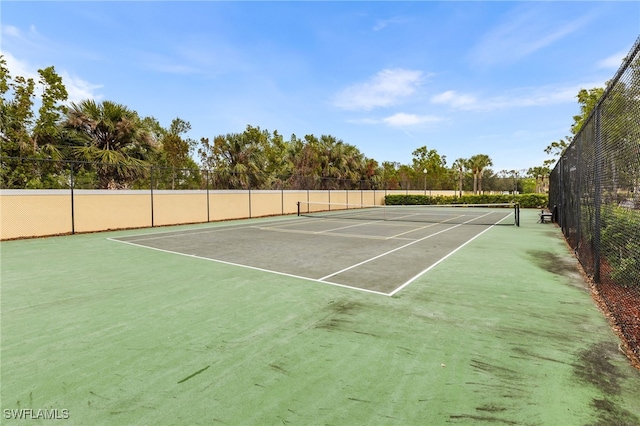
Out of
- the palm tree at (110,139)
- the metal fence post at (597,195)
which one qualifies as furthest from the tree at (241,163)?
the metal fence post at (597,195)

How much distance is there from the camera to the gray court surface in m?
6.25

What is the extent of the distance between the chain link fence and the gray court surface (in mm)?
2791

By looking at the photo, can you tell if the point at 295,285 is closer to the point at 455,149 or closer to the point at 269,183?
the point at 269,183

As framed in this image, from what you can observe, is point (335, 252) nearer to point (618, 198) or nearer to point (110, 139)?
point (618, 198)

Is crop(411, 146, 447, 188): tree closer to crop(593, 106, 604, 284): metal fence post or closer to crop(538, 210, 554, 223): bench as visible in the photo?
crop(538, 210, 554, 223): bench

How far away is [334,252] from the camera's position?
885 cm

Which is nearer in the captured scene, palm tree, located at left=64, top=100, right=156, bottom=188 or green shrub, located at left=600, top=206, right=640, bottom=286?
green shrub, located at left=600, top=206, right=640, bottom=286

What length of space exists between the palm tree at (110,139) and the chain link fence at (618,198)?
16579mm

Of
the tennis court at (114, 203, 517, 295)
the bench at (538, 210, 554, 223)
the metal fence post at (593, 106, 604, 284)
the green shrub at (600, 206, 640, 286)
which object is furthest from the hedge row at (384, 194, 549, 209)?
the green shrub at (600, 206, 640, 286)

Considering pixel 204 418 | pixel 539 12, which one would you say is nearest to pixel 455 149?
pixel 539 12

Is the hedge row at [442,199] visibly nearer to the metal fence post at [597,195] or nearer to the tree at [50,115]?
the tree at [50,115]

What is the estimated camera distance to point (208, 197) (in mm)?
18781

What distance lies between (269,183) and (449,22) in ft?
48.3

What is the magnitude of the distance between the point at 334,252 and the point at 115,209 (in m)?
11.4
